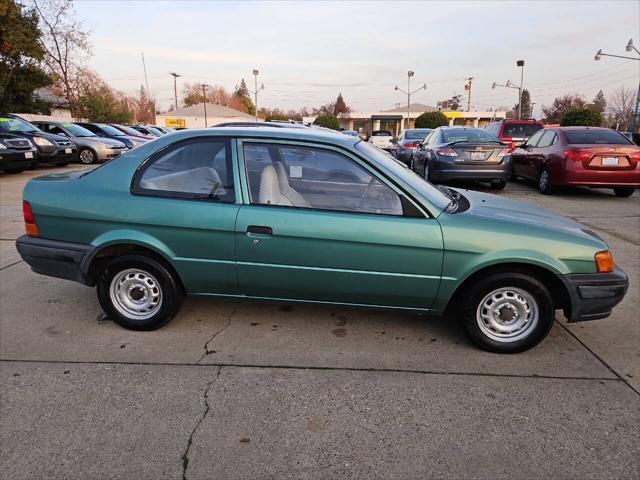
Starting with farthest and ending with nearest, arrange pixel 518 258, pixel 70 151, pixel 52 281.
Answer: pixel 70 151 < pixel 52 281 < pixel 518 258

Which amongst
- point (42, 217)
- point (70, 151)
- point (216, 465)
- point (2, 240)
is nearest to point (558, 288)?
point (216, 465)

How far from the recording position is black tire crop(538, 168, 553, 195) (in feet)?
31.2

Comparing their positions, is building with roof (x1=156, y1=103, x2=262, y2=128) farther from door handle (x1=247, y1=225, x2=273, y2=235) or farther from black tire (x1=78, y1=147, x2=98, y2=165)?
door handle (x1=247, y1=225, x2=273, y2=235)

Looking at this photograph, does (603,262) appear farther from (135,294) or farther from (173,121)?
(173,121)

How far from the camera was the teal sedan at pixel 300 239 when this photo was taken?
2941mm

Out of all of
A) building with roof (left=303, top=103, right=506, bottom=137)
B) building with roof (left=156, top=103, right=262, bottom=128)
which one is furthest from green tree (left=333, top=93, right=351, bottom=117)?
building with roof (left=156, top=103, right=262, bottom=128)

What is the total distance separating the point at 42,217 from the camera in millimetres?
3354

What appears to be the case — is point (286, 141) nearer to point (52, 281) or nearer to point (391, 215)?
point (391, 215)

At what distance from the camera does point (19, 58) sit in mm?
25125

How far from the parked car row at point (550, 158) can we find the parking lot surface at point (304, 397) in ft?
18.4

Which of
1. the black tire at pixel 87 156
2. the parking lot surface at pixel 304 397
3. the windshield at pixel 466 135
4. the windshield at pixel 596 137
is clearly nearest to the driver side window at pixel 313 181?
the parking lot surface at pixel 304 397

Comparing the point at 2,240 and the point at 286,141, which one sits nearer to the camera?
the point at 286,141

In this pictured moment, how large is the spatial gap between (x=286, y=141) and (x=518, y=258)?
1.82m

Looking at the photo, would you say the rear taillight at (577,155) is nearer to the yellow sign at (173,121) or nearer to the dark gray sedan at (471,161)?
the dark gray sedan at (471,161)
